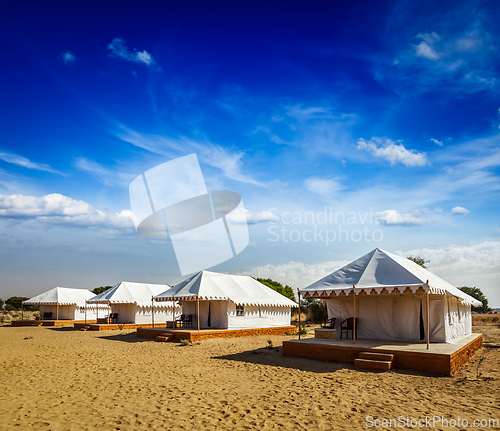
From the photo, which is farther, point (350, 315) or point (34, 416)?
point (350, 315)

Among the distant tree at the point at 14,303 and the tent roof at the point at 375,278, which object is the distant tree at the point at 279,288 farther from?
the distant tree at the point at 14,303

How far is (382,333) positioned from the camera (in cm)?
1288

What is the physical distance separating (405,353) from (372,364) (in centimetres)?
90

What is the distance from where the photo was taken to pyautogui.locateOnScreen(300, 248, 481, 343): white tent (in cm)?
1133

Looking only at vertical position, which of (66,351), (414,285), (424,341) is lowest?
(66,351)

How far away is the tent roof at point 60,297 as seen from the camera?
3086cm

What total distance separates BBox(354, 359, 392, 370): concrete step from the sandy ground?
0.88ft

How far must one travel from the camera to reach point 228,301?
1977 centimetres

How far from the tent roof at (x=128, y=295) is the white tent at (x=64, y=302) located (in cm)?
589

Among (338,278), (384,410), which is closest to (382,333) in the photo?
(338,278)

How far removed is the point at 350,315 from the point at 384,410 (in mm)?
7931

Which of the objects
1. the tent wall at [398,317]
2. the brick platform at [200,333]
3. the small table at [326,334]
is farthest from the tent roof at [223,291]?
the tent wall at [398,317]

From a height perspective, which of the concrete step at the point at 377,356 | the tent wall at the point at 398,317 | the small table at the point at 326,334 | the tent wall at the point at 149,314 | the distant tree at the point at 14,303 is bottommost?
the distant tree at the point at 14,303

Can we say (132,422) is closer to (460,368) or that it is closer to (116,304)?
(460,368)
